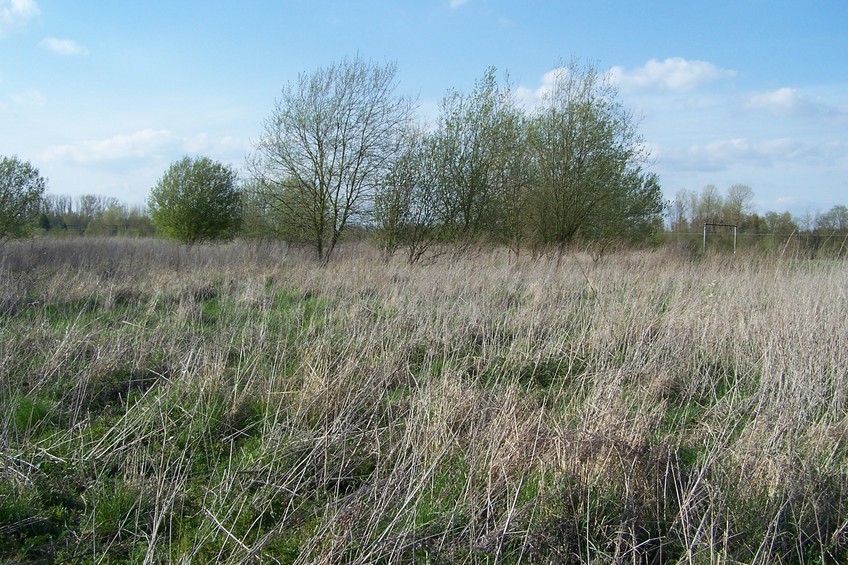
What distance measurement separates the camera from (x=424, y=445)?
270cm

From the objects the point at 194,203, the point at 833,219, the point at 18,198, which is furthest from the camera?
the point at 194,203

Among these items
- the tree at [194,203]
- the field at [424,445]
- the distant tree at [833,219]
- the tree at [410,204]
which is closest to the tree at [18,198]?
the tree at [194,203]

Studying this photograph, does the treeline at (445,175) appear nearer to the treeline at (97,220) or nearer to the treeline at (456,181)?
the treeline at (456,181)

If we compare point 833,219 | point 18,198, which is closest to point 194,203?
point 18,198

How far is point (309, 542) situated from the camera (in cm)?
219

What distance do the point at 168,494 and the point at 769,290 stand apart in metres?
7.07

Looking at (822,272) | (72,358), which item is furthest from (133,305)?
(822,272)

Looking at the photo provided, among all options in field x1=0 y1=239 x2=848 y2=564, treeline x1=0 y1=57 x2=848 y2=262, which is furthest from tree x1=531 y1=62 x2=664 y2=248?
field x1=0 y1=239 x2=848 y2=564

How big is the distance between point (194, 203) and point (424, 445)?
77.7 feet

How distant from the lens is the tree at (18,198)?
17.6m

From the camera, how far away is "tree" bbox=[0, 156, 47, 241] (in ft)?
57.7

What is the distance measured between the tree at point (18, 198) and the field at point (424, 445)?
15616 millimetres

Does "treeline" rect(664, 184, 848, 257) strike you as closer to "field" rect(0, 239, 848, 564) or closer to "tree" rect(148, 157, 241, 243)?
"field" rect(0, 239, 848, 564)

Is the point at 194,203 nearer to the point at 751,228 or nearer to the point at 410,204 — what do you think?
the point at 410,204
